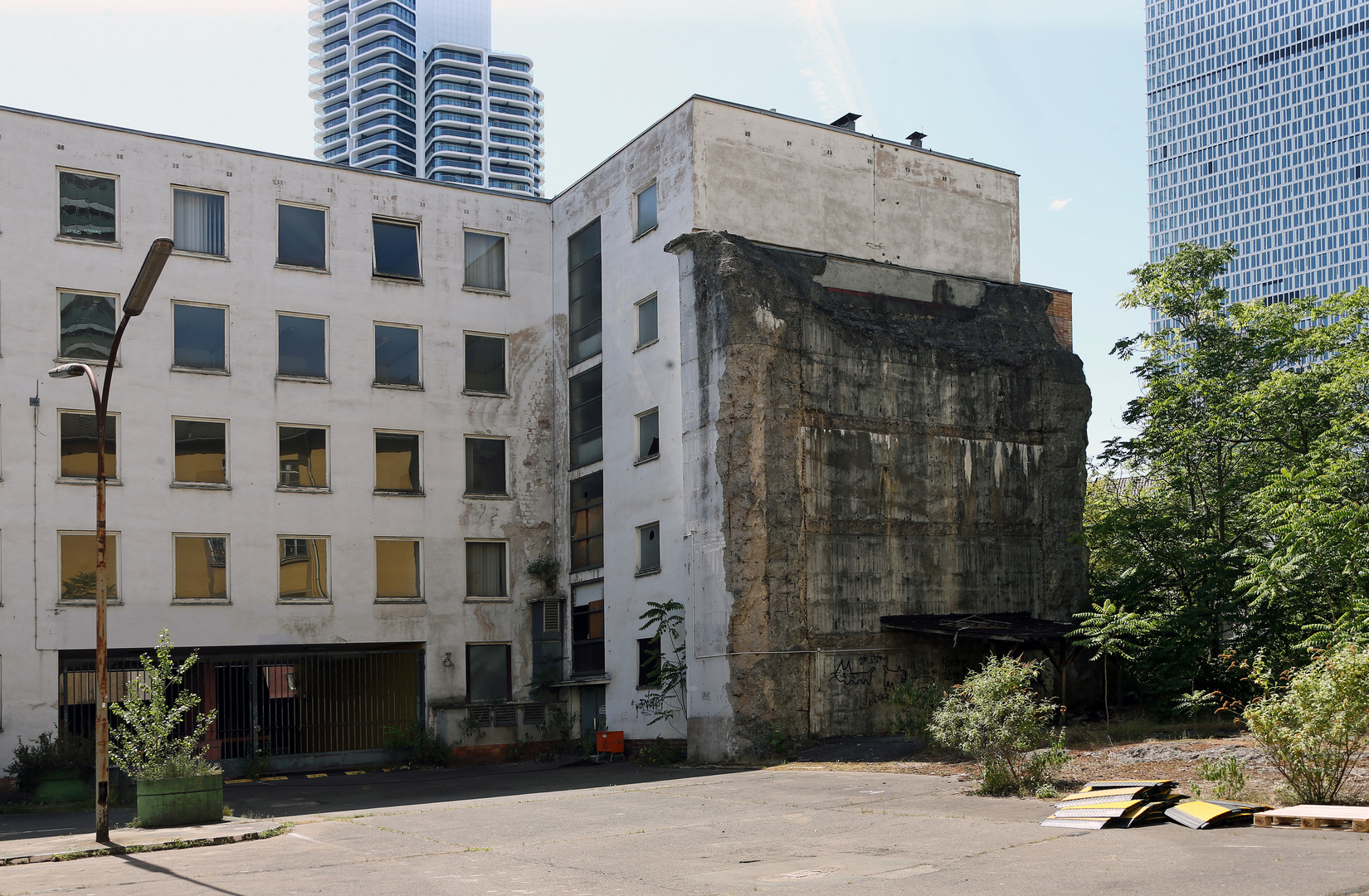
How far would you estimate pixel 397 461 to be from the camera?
103ft

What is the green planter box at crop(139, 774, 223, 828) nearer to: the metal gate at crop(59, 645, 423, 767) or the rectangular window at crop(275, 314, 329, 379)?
the metal gate at crop(59, 645, 423, 767)

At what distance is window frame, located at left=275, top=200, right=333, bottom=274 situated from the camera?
30578mm

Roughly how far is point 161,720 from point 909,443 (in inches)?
645

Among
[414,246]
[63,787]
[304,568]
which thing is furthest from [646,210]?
[63,787]

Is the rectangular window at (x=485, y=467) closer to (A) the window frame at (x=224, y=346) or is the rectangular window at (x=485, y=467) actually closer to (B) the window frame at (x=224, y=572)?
(B) the window frame at (x=224, y=572)

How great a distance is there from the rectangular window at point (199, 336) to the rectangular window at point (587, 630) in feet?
33.6

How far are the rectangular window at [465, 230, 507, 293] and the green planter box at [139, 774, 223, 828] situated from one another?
17864mm

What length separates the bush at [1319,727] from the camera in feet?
43.3

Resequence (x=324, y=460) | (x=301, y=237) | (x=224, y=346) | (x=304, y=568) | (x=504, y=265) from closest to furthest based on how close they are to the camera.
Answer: (x=224, y=346), (x=304, y=568), (x=324, y=460), (x=301, y=237), (x=504, y=265)

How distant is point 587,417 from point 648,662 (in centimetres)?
692

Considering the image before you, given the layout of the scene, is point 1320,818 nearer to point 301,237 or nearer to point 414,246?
point 414,246

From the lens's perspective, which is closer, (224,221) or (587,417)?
(224,221)

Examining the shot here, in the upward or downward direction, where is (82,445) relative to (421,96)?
downward

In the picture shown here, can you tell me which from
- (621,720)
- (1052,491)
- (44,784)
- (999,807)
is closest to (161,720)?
(44,784)
